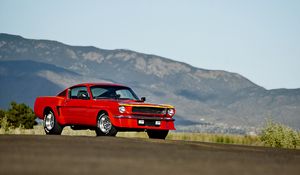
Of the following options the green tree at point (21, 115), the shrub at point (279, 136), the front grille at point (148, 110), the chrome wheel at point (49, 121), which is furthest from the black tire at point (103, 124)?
the green tree at point (21, 115)

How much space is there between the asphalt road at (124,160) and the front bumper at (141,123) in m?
4.18

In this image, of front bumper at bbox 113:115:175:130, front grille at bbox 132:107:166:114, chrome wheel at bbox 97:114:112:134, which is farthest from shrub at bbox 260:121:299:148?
chrome wheel at bbox 97:114:112:134

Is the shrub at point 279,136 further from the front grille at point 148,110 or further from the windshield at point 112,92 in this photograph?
the windshield at point 112,92

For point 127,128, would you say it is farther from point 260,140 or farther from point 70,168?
point 70,168

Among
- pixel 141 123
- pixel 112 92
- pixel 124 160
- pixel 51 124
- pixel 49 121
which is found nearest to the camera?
pixel 124 160

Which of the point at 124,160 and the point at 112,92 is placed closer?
the point at 124,160

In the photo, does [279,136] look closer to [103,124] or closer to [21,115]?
[103,124]

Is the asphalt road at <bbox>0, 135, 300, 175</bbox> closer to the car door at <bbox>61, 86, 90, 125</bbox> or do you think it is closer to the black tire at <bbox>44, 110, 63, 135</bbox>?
the car door at <bbox>61, 86, 90, 125</bbox>

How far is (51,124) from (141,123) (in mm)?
2976

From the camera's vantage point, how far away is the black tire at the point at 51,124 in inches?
734

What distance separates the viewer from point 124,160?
9711 mm

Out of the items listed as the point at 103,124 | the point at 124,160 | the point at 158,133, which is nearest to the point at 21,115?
the point at 158,133

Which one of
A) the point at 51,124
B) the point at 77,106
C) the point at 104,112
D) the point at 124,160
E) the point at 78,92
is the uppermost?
A: the point at 78,92

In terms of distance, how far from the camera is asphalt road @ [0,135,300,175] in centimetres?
848
